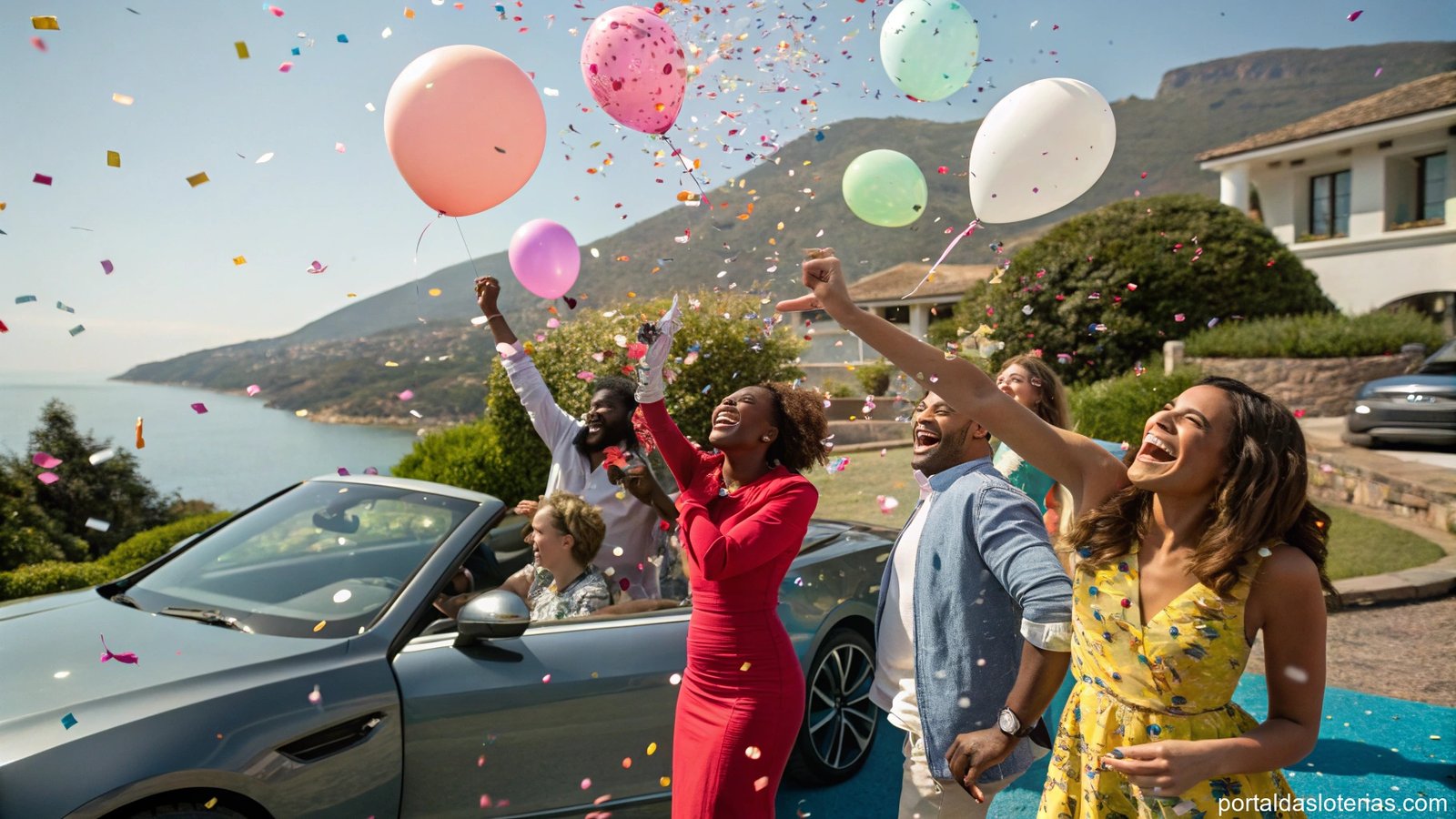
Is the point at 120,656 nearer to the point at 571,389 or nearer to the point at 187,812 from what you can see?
the point at 187,812

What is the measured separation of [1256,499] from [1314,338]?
17.6m

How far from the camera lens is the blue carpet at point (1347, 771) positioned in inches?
162

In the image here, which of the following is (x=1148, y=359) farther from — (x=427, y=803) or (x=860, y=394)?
(x=427, y=803)

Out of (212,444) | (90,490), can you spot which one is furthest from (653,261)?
(90,490)

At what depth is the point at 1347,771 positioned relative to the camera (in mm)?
4418

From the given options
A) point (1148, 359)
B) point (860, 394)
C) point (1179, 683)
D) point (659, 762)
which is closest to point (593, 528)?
point (659, 762)

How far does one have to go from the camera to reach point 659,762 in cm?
353

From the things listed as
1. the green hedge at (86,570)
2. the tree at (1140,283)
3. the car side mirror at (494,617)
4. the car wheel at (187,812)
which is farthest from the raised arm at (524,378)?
the tree at (1140,283)

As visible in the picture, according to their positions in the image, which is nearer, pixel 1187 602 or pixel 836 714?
pixel 1187 602

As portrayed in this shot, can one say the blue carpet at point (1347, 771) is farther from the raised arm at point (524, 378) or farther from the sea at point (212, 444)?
the sea at point (212, 444)

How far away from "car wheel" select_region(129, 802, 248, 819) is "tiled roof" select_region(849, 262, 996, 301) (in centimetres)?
3075

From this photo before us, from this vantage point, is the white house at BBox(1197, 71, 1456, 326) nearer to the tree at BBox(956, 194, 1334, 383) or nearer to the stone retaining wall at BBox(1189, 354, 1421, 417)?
the tree at BBox(956, 194, 1334, 383)

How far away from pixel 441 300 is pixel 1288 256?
19825 millimetres

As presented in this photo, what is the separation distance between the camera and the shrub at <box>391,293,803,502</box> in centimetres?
1027
